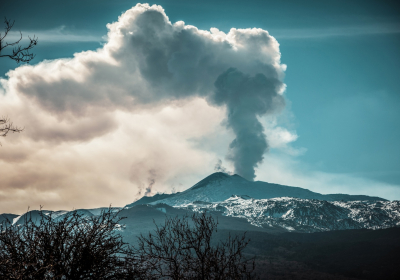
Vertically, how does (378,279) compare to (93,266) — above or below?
below

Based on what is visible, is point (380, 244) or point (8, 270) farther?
point (380, 244)

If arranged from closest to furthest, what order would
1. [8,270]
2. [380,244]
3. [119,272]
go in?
[8,270], [119,272], [380,244]

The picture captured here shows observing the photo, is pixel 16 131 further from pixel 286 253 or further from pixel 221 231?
pixel 221 231

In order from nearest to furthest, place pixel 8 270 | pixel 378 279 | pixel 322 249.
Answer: pixel 8 270 → pixel 378 279 → pixel 322 249

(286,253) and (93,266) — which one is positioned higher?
(93,266)

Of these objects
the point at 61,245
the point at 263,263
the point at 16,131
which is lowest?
the point at 263,263

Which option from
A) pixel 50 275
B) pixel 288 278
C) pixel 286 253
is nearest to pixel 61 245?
pixel 50 275

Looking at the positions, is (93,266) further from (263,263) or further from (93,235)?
(263,263)

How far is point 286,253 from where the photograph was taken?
139 m

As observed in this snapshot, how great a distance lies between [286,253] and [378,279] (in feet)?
158

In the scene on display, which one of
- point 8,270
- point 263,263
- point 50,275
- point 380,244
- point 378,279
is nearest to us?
point 8,270

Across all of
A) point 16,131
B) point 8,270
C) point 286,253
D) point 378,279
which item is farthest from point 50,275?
point 286,253

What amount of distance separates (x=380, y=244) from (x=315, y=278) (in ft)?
165

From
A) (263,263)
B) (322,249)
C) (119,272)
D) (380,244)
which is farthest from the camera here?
(322,249)
